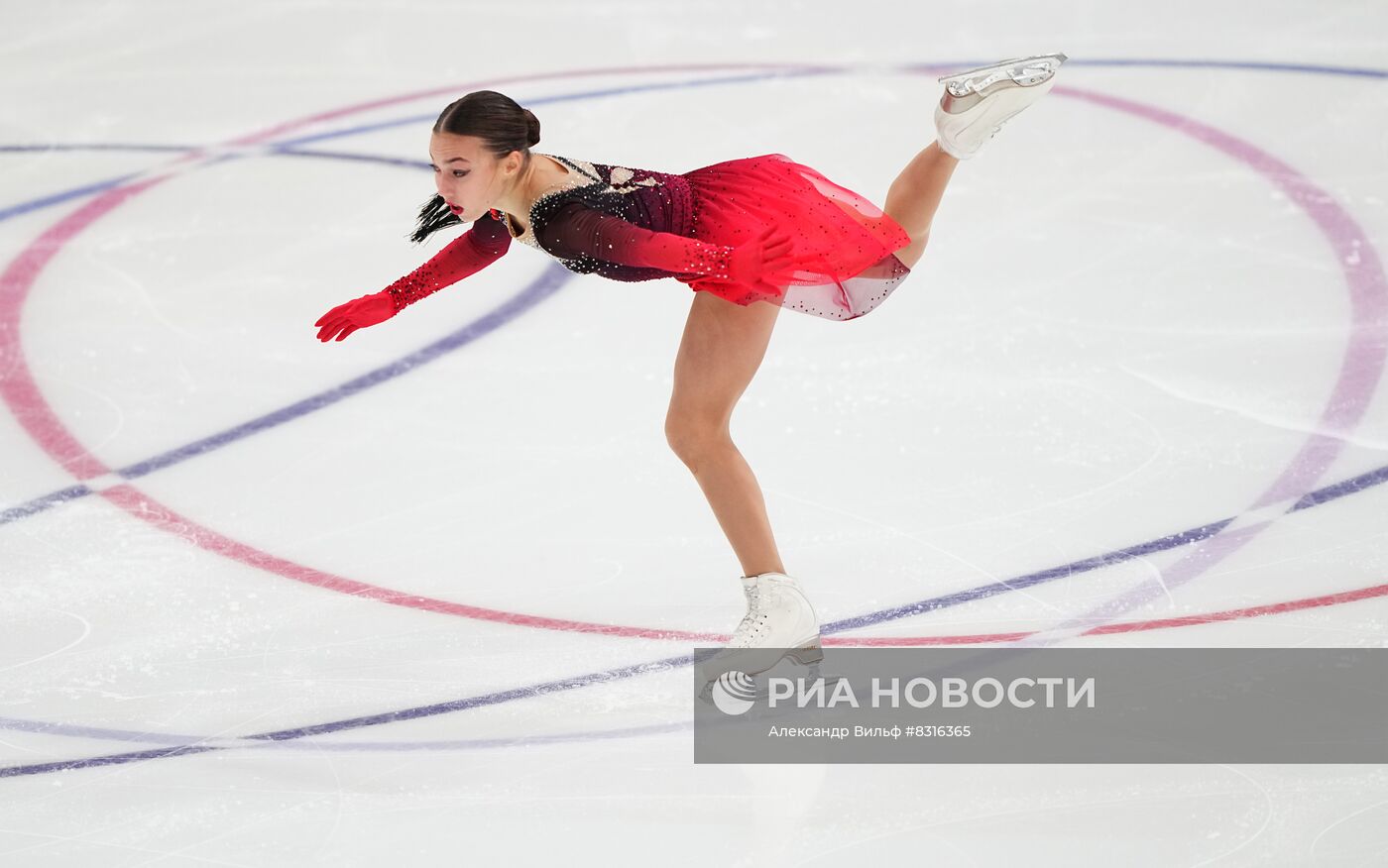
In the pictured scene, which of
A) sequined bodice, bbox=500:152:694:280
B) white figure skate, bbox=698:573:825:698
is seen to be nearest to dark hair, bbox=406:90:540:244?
sequined bodice, bbox=500:152:694:280

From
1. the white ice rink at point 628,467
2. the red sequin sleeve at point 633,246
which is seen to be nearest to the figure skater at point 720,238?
the red sequin sleeve at point 633,246

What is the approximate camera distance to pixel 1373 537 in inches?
145

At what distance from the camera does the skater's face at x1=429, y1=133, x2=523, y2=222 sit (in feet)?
9.74

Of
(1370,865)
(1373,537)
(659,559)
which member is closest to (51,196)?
(659,559)

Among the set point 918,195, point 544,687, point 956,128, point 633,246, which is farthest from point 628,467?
point 633,246

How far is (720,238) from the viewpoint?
315cm

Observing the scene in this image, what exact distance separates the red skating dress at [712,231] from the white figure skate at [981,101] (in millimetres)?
255

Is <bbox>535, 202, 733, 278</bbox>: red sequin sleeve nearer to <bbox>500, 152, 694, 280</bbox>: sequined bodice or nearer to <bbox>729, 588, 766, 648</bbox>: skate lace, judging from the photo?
<bbox>500, 152, 694, 280</bbox>: sequined bodice

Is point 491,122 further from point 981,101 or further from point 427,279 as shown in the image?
point 981,101

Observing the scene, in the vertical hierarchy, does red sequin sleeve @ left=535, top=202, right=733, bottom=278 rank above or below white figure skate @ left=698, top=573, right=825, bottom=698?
above

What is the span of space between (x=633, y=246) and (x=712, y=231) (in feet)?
1.13

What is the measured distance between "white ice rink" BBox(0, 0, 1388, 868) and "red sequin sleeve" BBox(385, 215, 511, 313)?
0.74m

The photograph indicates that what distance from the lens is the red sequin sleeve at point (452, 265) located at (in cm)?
331

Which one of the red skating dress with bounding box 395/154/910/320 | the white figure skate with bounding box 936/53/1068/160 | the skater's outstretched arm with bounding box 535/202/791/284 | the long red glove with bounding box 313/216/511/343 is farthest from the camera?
the white figure skate with bounding box 936/53/1068/160
